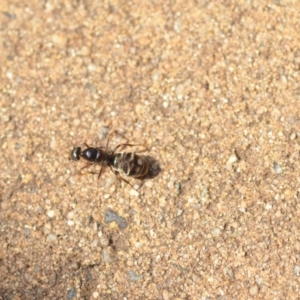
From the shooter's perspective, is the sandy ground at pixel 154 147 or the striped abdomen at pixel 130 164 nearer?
the sandy ground at pixel 154 147

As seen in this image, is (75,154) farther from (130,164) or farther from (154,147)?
(154,147)

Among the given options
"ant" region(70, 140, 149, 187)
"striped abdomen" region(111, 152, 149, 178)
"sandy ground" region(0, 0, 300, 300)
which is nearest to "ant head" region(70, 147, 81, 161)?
"ant" region(70, 140, 149, 187)

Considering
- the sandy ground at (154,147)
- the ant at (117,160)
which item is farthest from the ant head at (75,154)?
the sandy ground at (154,147)

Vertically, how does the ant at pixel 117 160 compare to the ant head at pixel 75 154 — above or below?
above

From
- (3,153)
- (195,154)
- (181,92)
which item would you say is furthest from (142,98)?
(3,153)

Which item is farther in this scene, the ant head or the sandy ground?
the ant head

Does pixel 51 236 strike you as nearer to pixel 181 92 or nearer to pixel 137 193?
pixel 137 193

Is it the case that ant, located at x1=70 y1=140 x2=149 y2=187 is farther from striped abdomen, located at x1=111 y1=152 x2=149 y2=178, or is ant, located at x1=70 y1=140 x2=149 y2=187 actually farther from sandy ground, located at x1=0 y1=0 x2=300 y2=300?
sandy ground, located at x1=0 y1=0 x2=300 y2=300

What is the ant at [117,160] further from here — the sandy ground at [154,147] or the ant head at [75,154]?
the sandy ground at [154,147]

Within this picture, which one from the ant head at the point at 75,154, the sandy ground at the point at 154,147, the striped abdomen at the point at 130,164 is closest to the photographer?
the sandy ground at the point at 154,147
